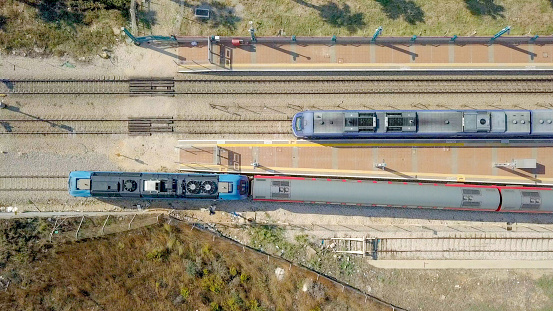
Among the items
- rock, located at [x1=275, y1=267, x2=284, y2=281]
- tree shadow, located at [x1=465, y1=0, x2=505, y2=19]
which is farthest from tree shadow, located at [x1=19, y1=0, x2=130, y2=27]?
tree shadow, located at [x1=465, y1=0, x2=505, y2=19]

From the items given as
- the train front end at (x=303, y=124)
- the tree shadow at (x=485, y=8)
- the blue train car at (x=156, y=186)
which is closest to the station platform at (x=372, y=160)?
the train front end at (x=303, y=124)

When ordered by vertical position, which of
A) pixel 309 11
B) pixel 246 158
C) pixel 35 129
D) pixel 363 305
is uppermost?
pixel 309 11

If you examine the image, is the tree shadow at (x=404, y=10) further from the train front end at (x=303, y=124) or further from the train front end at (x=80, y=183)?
the train front end at (x=80, y=183)

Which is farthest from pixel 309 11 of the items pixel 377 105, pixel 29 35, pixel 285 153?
pixel 29 35

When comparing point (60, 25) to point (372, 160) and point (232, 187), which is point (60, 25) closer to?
point (232, 187)

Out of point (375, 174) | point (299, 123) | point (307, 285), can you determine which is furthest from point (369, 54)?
point (307, 285)

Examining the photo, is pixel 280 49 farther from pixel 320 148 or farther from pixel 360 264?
pixel 360 264
